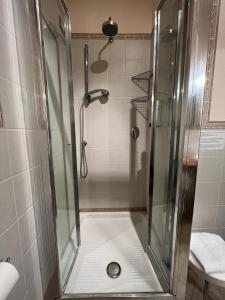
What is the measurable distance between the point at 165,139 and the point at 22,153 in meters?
0.89

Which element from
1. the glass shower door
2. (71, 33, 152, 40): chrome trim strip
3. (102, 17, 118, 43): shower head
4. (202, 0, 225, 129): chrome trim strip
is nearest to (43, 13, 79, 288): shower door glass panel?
(102, 17, 118, 43): shower head

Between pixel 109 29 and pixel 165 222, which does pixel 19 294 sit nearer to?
pixel 165 222

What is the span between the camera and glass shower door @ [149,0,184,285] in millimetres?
962

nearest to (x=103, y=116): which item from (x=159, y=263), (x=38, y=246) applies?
(x=38, y=246)

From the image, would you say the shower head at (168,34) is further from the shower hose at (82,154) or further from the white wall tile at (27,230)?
the white wall tile at (27,230)

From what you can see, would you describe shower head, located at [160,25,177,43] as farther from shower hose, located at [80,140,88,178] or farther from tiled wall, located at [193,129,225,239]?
shower hose, located at [80,140,88,178]

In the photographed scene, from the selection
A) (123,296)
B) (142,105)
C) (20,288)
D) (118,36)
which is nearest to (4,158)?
(20,288)

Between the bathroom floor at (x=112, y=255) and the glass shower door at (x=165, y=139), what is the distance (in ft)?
0.44

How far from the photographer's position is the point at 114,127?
1.81 metres

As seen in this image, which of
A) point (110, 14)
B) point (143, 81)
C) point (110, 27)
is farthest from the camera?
point (143, 81)

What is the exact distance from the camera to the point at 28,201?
2.79 ft

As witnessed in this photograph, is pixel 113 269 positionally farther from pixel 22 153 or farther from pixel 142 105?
pixel 142 105

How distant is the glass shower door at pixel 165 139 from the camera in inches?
37.9

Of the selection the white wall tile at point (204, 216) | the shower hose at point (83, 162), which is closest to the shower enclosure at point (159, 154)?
the white wall tile at point (204, 216)
